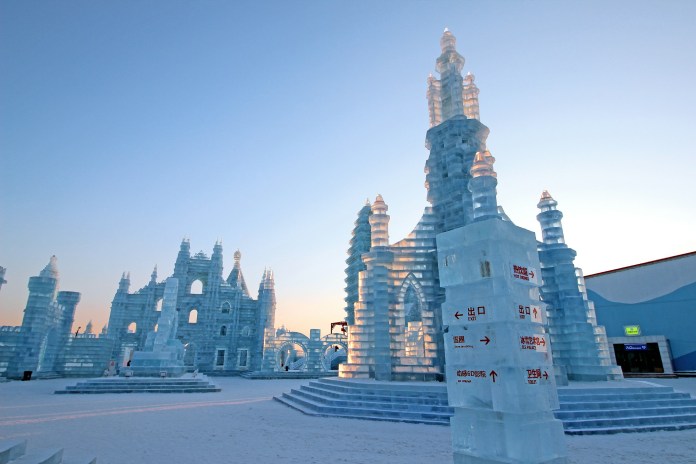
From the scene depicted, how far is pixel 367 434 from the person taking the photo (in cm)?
926

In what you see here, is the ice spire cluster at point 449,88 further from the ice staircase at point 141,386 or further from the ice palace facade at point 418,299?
the ice staircase at point 141,386

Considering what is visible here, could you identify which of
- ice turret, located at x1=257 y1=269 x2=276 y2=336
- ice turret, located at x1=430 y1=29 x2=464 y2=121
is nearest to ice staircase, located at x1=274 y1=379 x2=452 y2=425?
ice turret, located at x1=430 y1=29 x2=464 y2=121

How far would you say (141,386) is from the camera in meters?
20.5

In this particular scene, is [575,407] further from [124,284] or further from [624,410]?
[124,284]

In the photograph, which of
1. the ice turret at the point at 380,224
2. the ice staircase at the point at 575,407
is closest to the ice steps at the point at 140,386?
the ice staircase at the point at 575,407

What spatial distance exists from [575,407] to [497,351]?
7.32 m

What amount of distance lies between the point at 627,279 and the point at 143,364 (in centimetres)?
4509

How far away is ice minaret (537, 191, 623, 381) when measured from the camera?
679 inches

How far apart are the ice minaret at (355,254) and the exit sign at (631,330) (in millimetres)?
27913

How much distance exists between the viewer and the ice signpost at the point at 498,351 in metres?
5.54

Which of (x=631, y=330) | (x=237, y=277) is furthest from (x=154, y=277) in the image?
(x=631, y=330)

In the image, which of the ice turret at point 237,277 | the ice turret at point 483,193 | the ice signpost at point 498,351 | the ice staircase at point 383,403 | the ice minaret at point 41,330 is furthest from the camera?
the ice turret at point 237,277

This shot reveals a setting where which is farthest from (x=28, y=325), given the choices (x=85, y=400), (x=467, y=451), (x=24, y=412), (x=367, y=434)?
(x=467, y=451)

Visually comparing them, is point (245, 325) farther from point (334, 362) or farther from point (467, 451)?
point (467, 451)
